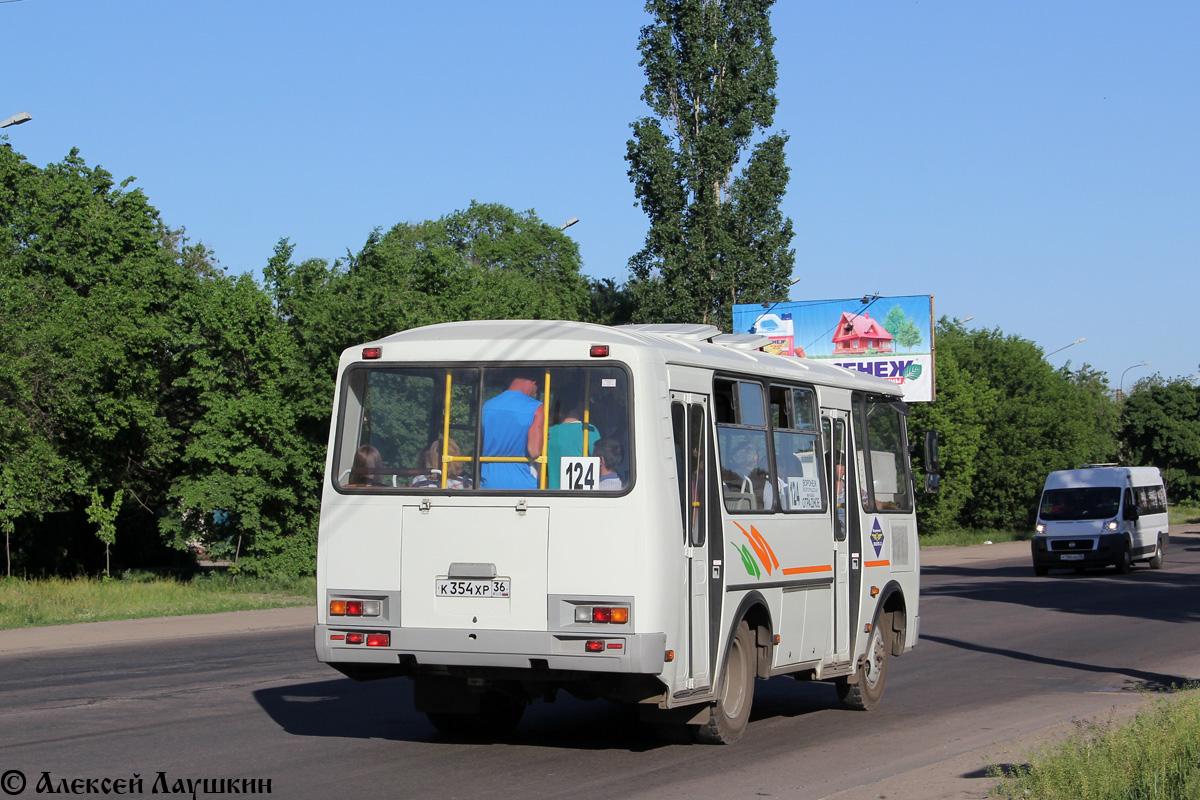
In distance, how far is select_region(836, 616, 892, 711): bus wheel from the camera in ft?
39.5

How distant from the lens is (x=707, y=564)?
921 centimetres

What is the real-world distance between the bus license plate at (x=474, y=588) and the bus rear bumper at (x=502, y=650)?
240 mm

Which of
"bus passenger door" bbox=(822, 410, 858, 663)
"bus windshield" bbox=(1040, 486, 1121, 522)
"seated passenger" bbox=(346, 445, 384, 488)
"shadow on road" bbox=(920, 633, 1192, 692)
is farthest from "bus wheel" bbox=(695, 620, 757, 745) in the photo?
"bus windshield" bbox=(1040, 486, 1121, 522)

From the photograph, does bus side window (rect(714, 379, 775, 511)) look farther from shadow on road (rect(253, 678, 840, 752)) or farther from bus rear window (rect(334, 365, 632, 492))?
shadow on road (rect(253, 678, 840, 752))

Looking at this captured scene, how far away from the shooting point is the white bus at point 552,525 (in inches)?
337

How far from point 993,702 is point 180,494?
24.2m

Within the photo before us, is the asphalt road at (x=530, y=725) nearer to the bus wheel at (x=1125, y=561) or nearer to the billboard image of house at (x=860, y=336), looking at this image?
the bus wheel at (x=1125, y=561)

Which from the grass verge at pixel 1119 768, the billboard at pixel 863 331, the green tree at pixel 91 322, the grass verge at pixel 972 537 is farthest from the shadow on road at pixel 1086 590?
the grass verge at pixel 972 537

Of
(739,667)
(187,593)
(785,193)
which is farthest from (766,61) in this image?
(739,667)

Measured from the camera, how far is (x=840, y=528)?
459 inches

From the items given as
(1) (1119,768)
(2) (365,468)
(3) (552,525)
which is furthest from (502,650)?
(1) (1119,768)

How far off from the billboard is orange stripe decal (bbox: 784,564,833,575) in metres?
31.6

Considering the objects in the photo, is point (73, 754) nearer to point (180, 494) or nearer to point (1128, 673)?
point (1128, 673)

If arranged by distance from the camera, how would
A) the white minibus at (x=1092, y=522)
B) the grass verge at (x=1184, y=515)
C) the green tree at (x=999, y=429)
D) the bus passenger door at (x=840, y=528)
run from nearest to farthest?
the bus passenger door at (x=840, y=528) < the white minibus at (x=1092, y=522) < the green tree at (x=999, y=429) < the grass verge at (x=1184, y=515)
